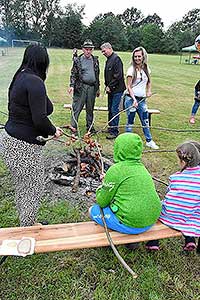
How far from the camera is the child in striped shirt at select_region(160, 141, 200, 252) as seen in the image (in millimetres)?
2580

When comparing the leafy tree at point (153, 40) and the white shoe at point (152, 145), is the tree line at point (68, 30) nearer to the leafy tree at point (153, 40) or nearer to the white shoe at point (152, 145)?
the leafy tree at point (153, 40)

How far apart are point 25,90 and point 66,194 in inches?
67.0

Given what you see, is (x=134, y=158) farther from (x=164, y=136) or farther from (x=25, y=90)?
(x=164, y=136)

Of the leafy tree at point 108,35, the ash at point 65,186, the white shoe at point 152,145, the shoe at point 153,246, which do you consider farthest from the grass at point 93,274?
the leafy tree at point 108,35

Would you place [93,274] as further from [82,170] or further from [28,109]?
[82,170]

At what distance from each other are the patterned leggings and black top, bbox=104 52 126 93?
3516 mm

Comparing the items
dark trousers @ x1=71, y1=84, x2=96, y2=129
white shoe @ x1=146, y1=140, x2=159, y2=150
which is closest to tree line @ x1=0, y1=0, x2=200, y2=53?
dark trousers @ x1=71, y1=84, x2=96, y2=129

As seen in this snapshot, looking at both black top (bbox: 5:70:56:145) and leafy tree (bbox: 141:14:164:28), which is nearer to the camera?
black top (bbox: 5:70:56:145)

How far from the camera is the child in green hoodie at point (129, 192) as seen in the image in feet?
7.88

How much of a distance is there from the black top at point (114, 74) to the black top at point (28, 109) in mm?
3463

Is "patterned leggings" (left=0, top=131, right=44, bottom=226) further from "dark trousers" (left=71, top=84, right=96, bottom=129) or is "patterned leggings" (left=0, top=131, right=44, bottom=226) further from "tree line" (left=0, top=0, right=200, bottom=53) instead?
"tree line" (left=0, top=0, right=200, bottom=53)

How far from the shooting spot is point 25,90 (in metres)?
2.28

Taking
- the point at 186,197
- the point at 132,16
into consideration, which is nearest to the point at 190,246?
the point at 186,197

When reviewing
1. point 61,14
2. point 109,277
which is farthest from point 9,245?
point 61,14
